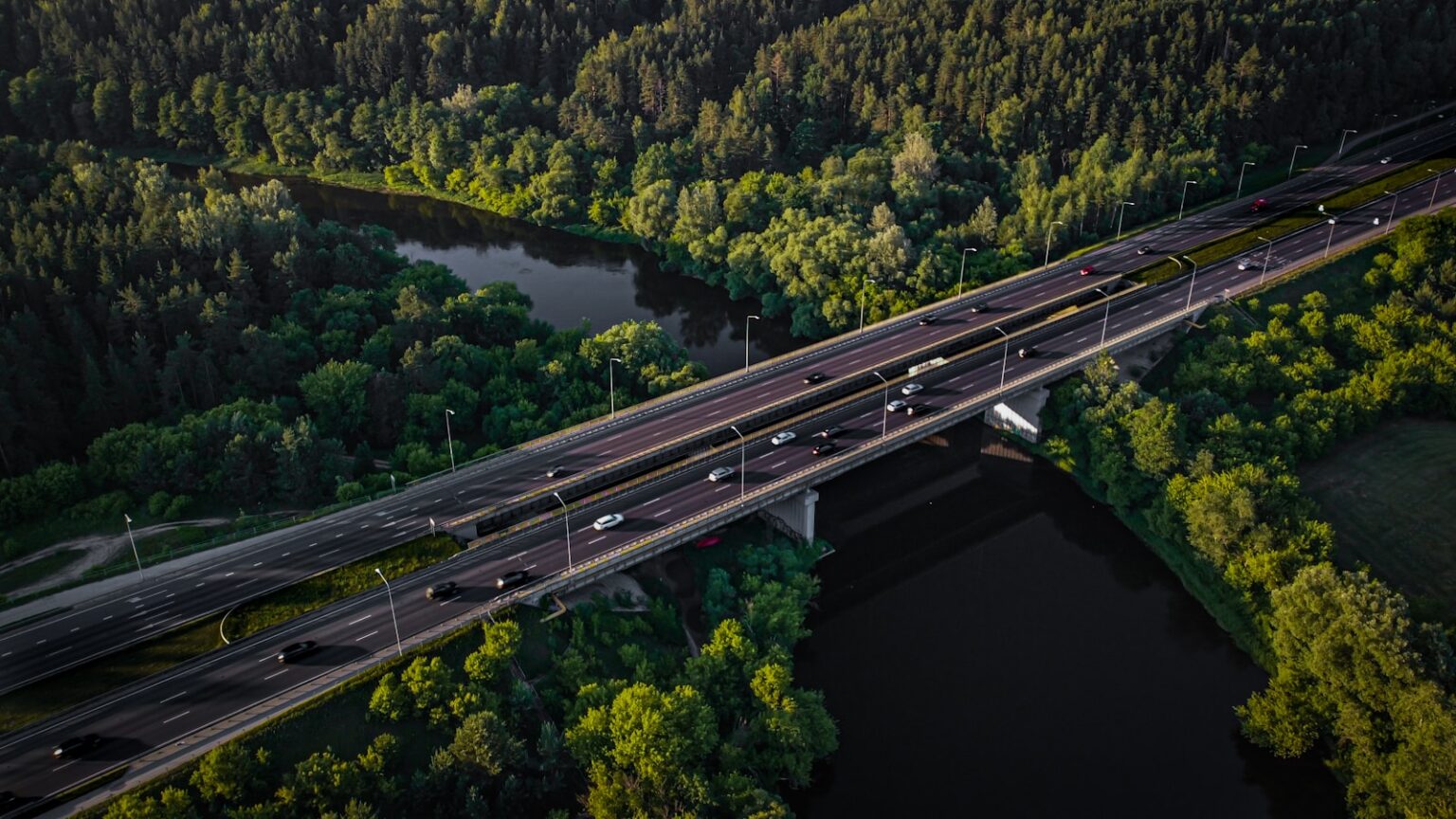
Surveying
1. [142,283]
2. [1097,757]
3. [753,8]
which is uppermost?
[753,8]

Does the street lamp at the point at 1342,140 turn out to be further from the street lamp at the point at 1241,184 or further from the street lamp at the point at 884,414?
the street lamp at the point at 884,414

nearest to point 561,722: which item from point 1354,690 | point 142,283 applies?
point 1354,690

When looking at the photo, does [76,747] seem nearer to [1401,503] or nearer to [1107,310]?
[1107,310]

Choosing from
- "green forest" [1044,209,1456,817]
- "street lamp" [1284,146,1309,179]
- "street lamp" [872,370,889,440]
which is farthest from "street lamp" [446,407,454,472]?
"street lamp" [1284,146,1309,179]

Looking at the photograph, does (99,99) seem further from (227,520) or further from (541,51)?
(227,520)

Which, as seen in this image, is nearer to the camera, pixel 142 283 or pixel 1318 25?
pixel 142 283

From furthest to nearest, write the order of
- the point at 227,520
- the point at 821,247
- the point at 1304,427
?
the point at 821,247 < the point at 1304,427 < the point at 227,520

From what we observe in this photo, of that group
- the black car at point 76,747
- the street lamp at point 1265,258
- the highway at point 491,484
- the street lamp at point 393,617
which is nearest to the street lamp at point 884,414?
the highway at point 491,484

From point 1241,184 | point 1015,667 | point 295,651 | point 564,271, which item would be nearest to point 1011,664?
point 1015,667
